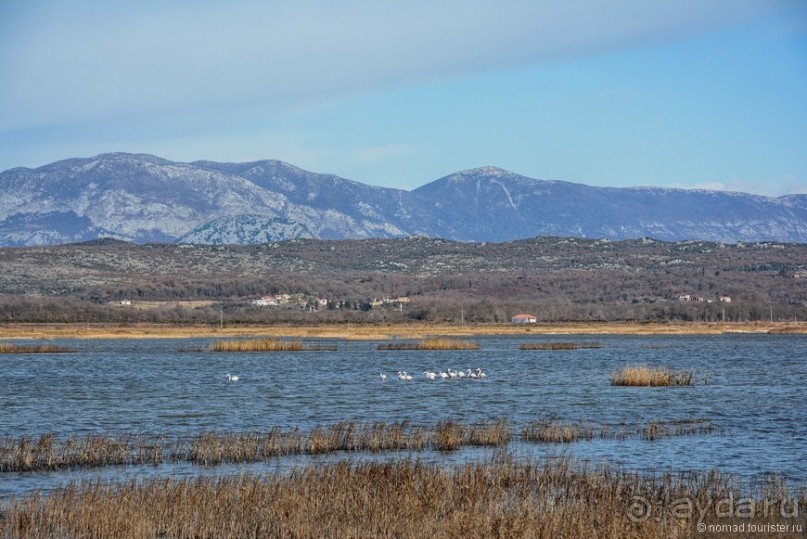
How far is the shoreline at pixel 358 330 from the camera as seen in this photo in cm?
10244

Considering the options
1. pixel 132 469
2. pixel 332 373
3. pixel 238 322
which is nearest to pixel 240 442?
pixel 132 469

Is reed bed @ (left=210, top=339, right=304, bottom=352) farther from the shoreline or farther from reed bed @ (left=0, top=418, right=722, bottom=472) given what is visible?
reed bed @ (left=0, top=418, right=722, bottom=472)

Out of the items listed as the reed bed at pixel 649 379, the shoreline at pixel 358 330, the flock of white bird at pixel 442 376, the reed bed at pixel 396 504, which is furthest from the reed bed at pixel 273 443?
the shoreline at pixel 358 330

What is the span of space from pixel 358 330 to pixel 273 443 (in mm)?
84499

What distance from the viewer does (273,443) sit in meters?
24.3

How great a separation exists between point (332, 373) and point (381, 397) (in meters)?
14.7

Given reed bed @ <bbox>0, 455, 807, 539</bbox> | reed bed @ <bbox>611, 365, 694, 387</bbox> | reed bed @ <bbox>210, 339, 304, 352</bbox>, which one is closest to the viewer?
reed bed @ <bbox>0, 455, 807, 539</bbox>

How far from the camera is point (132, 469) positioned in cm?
2217

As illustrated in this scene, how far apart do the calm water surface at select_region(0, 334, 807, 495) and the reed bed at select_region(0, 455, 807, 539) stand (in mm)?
3174

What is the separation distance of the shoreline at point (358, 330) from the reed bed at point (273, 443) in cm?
6851

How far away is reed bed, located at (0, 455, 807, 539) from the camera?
15641 mm

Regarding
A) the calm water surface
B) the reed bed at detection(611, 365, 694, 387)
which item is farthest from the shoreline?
the reed bed at detection(611, 365, 694, 387)

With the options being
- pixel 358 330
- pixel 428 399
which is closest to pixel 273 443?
pixel 428 399

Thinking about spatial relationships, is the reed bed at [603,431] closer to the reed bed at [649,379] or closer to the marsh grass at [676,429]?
the marsh grass at [676,429]
